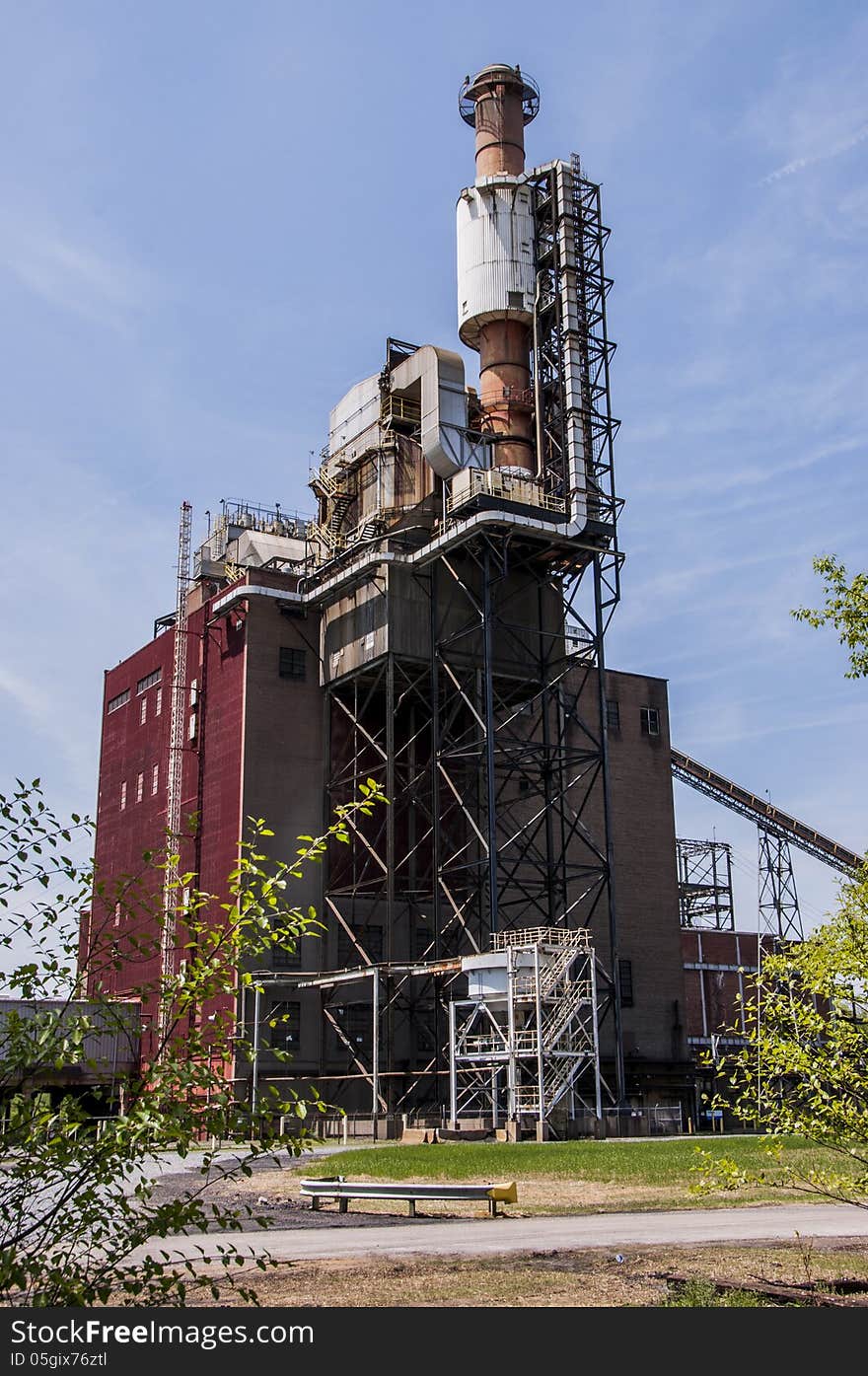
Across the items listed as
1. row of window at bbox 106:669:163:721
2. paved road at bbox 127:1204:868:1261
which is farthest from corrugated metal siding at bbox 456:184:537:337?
paved road at bbox 127:1204:868:1261

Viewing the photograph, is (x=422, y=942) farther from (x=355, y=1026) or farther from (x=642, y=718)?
(x=642, y=718)

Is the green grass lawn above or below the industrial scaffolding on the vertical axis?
below

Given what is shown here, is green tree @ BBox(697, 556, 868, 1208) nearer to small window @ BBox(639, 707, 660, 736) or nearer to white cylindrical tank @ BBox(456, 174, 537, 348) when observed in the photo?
white cylindrical tank @ BBox(456, 174, 537, 348)

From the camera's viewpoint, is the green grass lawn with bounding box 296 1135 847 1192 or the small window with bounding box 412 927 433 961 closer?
the green grass lawn with bounding box 296 1135 847 1192

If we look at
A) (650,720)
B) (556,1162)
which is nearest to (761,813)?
(650,720)

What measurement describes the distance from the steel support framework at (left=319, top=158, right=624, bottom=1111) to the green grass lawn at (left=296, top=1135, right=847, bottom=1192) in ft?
61.2

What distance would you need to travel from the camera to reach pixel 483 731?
193 ft

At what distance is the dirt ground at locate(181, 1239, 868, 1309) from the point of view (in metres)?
12.0

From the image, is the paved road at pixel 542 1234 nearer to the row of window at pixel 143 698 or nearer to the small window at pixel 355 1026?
the small window at pixel 355 1026

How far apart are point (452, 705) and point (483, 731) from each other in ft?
9.83

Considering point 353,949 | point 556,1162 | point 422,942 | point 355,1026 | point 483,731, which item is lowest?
point 556,1162

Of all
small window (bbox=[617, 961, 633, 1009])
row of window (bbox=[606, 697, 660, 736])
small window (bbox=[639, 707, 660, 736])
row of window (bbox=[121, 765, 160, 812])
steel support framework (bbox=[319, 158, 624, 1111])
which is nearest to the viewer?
steel support framework (bbox=[319, 158, 624, 1111])

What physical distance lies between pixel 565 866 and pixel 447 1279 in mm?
44249

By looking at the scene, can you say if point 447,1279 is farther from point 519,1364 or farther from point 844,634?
point 844,634
